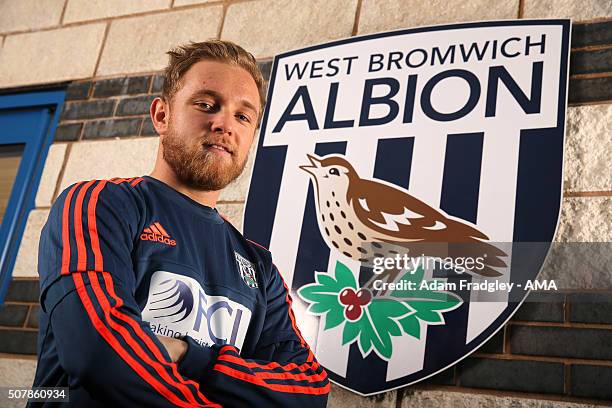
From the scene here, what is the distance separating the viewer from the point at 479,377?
59.4 inches

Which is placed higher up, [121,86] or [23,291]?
[121,86]

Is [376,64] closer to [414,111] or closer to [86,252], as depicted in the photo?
[414,111]

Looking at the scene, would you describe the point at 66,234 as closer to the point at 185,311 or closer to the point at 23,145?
the point at 185,311

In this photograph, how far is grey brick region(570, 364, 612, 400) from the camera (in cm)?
139

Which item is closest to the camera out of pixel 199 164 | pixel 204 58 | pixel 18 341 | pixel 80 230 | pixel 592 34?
pixel 80 230

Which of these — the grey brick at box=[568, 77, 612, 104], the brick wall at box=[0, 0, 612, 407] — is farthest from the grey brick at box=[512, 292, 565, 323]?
the grey brick at box=[568, 77, 612, 104]

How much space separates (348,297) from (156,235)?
632mm

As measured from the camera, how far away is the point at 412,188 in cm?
172

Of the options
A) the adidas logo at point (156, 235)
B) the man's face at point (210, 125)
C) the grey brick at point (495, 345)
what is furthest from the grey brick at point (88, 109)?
the grey brick at point (495, 345)

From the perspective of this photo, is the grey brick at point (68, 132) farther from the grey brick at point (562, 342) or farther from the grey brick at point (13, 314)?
the grey brick at point (562, 342)

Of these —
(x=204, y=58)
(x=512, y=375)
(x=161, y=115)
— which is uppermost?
(x=204, y=58)

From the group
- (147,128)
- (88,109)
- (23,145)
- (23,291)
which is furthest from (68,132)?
(23,291)

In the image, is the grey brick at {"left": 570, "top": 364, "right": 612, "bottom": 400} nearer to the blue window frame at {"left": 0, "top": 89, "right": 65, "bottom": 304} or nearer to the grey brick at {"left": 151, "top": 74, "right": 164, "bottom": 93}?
the grey brick at {"left": 151, "top": 74, "right": 164, "bottom": 93}

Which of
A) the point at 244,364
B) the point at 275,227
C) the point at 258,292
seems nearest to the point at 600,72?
the point at 275,227
